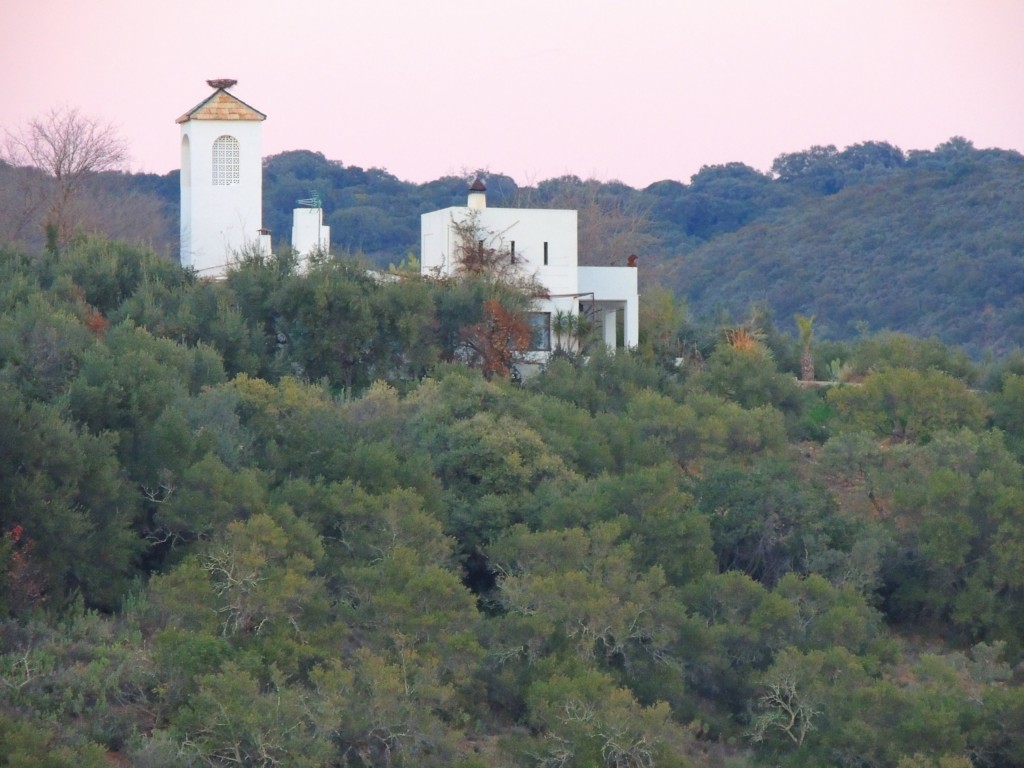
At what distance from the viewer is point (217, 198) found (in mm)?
31750

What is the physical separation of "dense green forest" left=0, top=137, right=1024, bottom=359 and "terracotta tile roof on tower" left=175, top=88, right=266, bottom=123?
582 inches

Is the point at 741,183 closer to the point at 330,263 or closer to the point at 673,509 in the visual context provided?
the point at 330,263

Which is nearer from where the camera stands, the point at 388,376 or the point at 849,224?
the point at 388,376

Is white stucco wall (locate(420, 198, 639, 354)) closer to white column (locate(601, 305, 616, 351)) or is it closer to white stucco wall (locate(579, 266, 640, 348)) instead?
white stucco wall (locate(579, 266, 640, 348))

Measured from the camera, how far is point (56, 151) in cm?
4028

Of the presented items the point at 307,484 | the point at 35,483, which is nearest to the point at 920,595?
the point at 307,484

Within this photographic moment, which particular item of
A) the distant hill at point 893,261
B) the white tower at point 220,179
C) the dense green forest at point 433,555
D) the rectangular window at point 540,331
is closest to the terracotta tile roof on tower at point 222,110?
the white tower at point 220,179

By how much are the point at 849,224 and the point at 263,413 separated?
48826 mm

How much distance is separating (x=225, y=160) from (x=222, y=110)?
1088 mm

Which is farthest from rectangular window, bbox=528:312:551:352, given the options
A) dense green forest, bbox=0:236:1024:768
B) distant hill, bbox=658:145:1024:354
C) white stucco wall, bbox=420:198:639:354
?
distant hill, bbox=658:145:1024:354

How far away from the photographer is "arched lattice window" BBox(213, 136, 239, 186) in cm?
3188

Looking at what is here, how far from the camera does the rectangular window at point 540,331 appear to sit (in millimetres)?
30697

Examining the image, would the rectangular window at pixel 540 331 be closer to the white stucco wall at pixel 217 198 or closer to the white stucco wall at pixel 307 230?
the white stucco wall at pixel 307 230

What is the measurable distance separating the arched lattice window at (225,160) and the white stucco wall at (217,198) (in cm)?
10
